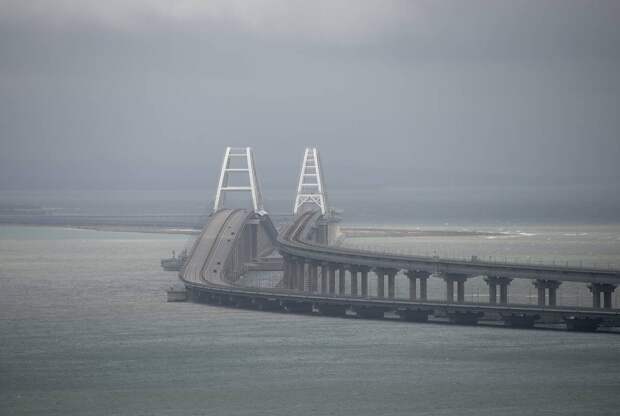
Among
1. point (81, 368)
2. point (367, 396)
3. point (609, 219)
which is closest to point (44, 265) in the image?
point (81, 368)

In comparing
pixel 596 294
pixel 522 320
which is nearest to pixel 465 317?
pixel 522 320

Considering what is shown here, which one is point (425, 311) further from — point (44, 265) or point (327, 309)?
point (44, 265)

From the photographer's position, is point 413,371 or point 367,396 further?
point 413,371

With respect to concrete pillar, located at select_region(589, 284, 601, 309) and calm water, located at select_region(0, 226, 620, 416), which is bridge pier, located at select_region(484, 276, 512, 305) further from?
calm water, located at select_region(0, 226, 620, 416)

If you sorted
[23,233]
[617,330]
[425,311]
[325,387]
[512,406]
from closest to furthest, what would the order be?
[512,406] < [325,387] < [617,330] < [425,311] < [23,233]

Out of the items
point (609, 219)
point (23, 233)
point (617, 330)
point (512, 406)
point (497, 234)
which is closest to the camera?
point (512, 406)

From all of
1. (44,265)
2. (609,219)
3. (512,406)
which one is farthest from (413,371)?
(609,219)

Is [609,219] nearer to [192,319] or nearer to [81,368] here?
[192,319]
